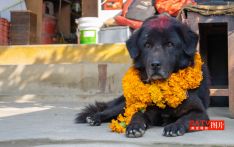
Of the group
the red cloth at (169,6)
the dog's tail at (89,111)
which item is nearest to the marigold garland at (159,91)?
the dog's tail at (89,111)

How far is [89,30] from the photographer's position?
7.55m

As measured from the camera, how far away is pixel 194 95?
363 centimetres

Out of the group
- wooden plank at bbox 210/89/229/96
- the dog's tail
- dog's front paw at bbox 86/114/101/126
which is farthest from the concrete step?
dog's front paw at bbox 86/114/101/126

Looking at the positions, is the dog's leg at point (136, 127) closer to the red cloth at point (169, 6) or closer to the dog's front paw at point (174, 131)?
the dog's front paw at point (174, 131)

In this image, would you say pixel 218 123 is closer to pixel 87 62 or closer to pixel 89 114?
pixel 89 114

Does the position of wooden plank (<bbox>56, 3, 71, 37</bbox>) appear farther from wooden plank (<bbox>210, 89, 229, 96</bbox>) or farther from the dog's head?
the dog's head

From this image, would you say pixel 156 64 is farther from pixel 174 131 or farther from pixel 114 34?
pixel 114 34

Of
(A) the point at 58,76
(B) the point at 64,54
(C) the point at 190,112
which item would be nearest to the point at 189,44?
(C) the point at 190,112

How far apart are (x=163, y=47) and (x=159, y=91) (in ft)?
1.09

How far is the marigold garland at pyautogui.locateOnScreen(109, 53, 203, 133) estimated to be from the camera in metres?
3.53

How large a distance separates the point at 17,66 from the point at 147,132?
4.22 meters

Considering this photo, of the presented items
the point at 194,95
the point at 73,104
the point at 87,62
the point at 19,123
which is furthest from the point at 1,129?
the point at 87,62

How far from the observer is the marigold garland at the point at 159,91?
139 inches

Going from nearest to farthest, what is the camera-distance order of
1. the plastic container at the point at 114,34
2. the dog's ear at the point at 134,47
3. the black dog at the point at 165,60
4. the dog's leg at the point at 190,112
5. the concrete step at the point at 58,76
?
the dog's leg at the point at 190,112 < the black dog at the point at 165,60 < the dog's ear at the point at 134,47 < the concrete step at the point at 58,76 < the plastic container at the point at 114,34
